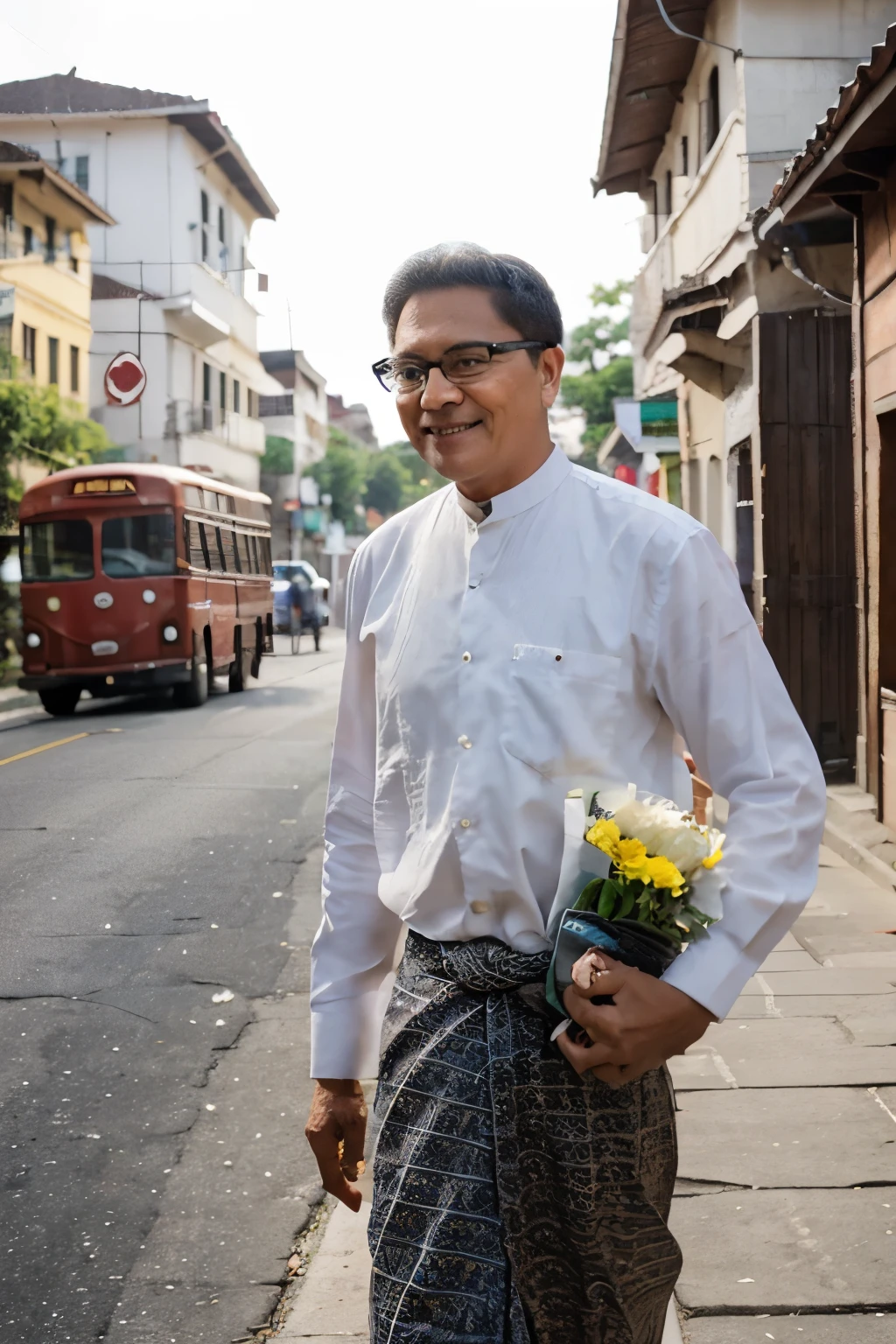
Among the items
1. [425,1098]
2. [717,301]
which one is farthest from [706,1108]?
[717,301]

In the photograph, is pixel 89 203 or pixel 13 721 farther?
pixel 89 203

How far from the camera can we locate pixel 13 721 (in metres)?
18.9

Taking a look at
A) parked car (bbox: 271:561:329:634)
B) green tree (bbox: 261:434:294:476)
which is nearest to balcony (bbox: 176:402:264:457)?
parked car (bbox: 271:561:329:634)

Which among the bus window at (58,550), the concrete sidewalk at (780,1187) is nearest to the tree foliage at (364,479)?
A: the bus window at (58,550)

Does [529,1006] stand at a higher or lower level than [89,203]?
lower

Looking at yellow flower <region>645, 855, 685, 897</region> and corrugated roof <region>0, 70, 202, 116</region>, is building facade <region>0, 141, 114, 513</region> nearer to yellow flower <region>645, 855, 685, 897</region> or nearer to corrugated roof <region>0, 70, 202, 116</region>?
corrugated roof <region>0, 70, 202, 116</region>

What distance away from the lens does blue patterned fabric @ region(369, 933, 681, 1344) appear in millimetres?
2164

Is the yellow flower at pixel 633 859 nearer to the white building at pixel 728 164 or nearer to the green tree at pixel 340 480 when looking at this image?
the white building at pixel 728 164

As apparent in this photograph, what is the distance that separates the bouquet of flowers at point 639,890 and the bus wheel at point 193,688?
18260mm

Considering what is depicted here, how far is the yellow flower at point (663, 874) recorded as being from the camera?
80.4 inches

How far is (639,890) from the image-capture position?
2.07 m

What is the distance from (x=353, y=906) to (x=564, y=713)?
2.06 feet

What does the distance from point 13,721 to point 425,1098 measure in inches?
687

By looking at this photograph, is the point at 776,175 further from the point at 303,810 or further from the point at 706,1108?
the point at 706,1108
